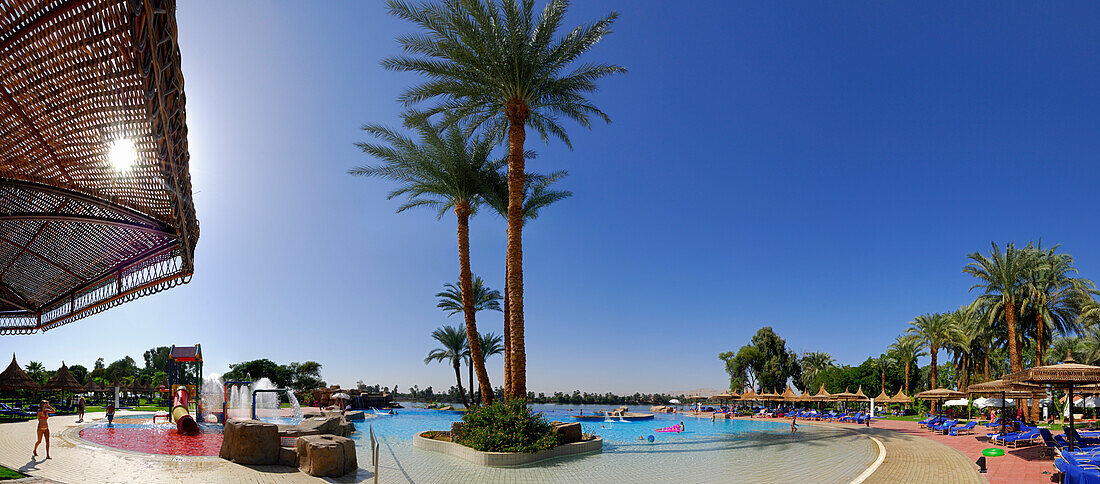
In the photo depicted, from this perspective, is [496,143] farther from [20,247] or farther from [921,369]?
[921,369]

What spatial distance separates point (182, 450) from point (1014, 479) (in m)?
20.9

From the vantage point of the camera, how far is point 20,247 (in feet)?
43.0

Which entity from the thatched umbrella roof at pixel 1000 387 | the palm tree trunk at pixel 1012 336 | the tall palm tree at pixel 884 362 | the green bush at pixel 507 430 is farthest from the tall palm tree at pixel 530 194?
the tall palm tree at pixel 884 362

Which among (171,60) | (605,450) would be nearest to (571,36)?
(605,450)

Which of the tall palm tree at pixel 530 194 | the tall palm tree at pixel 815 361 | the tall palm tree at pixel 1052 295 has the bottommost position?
the tall palm tree at pixel 815 361

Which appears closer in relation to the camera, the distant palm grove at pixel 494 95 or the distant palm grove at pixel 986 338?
the distant palm grove at pixel 494 95

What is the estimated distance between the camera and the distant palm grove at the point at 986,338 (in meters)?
35.5

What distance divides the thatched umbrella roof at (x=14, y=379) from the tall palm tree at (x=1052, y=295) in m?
66.8

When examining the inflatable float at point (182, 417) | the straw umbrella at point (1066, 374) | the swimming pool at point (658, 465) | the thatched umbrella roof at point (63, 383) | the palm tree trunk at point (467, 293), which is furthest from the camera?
the thatched umbrella roof at point (63, 383)

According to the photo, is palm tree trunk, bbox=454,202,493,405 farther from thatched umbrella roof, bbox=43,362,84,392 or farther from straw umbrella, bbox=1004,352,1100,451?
thatched umbrella roof, bbox=43,362,84,392

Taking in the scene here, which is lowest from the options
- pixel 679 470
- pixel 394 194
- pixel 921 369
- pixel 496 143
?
pixel 921 369

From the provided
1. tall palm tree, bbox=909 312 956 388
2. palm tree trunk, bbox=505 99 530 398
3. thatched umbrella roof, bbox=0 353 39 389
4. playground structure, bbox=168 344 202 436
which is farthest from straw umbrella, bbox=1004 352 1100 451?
thatched umbrella roof, bbox=0 353 39 389

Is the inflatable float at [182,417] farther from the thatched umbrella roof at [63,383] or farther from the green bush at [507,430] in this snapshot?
the thatched umbrella roof at [63,383]

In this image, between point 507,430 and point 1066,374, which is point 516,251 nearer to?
point 507,430
